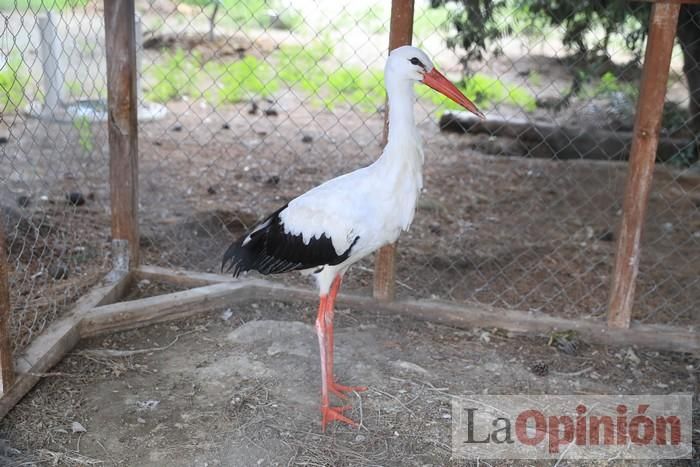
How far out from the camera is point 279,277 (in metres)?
4.67

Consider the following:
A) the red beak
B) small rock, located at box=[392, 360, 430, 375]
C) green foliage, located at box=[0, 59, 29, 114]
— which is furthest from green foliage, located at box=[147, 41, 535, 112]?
the red beak

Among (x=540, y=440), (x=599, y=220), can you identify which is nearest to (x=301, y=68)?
(x=599, y=220)

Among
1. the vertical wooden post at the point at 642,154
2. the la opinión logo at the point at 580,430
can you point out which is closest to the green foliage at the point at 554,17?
the vertical wooden post at the point at 642,154

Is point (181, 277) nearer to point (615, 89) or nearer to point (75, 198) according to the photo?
point (75, 198)

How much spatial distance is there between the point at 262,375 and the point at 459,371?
3.33 feet

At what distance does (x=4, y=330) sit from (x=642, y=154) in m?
3.16

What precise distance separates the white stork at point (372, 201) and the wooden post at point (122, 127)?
1.36 meters

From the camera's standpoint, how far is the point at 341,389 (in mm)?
3527

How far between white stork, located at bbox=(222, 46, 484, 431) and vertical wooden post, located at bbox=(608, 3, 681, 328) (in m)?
1.08

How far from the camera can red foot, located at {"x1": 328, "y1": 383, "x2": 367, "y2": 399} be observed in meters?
3.48

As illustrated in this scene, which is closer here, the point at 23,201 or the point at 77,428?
the point at 77,428

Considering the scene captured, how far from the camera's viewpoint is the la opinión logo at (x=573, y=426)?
10.4 feet

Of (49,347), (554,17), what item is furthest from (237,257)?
(554,17)

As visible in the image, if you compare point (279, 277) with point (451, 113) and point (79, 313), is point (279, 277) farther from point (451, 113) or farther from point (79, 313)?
point (451, 113)
